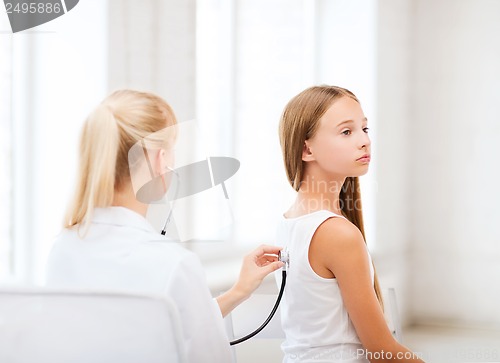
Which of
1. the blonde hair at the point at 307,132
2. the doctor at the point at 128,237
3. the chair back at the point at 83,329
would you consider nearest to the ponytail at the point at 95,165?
the doctor at the point at 128,237

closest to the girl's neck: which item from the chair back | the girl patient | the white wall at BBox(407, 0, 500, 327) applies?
the girl patient

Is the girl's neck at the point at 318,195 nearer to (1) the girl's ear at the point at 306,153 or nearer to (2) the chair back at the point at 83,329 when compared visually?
(1) the girl's ear at the point at 306,153

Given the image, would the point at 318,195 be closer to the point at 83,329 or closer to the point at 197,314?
the point at 197,314

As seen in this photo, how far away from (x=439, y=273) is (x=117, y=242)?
44 cm

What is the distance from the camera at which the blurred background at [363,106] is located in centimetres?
85

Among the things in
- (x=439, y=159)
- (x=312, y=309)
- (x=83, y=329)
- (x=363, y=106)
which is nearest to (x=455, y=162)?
(x=439, y=159)

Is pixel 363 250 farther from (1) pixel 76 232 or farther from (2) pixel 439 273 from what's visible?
(1) pixel 76 232

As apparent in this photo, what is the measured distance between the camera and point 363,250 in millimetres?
779

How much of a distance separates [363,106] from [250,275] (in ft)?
0.91

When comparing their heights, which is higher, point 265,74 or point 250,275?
point 265,74

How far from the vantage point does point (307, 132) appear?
0.81 meters

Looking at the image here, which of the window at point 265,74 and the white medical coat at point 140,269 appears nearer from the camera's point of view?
the white medical coat at point 140,269

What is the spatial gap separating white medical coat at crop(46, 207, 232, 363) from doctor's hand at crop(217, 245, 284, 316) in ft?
0.21

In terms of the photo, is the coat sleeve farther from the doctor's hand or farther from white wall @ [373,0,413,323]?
white wall @ [373,0,413,323]
